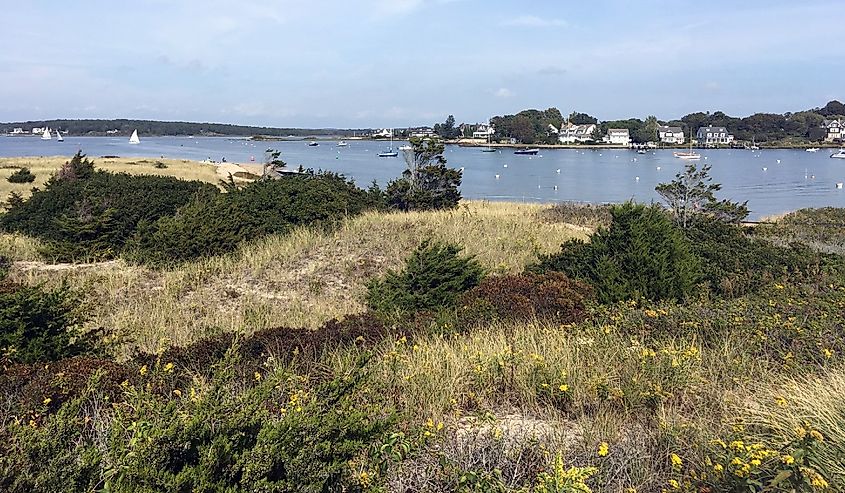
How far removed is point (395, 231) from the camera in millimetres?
14164

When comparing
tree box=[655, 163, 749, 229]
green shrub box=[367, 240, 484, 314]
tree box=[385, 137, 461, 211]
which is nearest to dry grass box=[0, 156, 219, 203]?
tree box=[385, 137, 461, 211]

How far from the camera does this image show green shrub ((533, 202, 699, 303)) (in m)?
8.35

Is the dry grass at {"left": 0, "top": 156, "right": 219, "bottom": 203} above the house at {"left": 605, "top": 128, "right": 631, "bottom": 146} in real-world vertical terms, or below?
below

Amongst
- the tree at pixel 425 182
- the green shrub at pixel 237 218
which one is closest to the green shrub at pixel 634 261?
the green shrub at pixel 237 218

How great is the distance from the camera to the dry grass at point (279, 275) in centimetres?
894

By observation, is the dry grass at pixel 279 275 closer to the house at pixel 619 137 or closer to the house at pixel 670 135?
the house at pixel 619 137

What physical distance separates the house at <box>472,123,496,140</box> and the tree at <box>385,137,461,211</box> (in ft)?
478

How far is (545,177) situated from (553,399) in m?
60.0

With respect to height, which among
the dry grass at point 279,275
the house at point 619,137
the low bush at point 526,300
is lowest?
the dry grass at point 279,275

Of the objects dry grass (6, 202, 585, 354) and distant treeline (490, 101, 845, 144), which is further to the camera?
distant treeline (490, 101, 845, 144)

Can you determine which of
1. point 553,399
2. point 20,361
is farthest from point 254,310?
point 553,399

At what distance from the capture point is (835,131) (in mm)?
144500

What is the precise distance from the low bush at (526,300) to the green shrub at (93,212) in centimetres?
982

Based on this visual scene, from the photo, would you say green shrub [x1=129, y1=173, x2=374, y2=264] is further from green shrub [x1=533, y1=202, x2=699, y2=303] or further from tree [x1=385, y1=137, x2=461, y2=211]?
green shrub [x1=533, y1=202, x2=699, y2=303]
